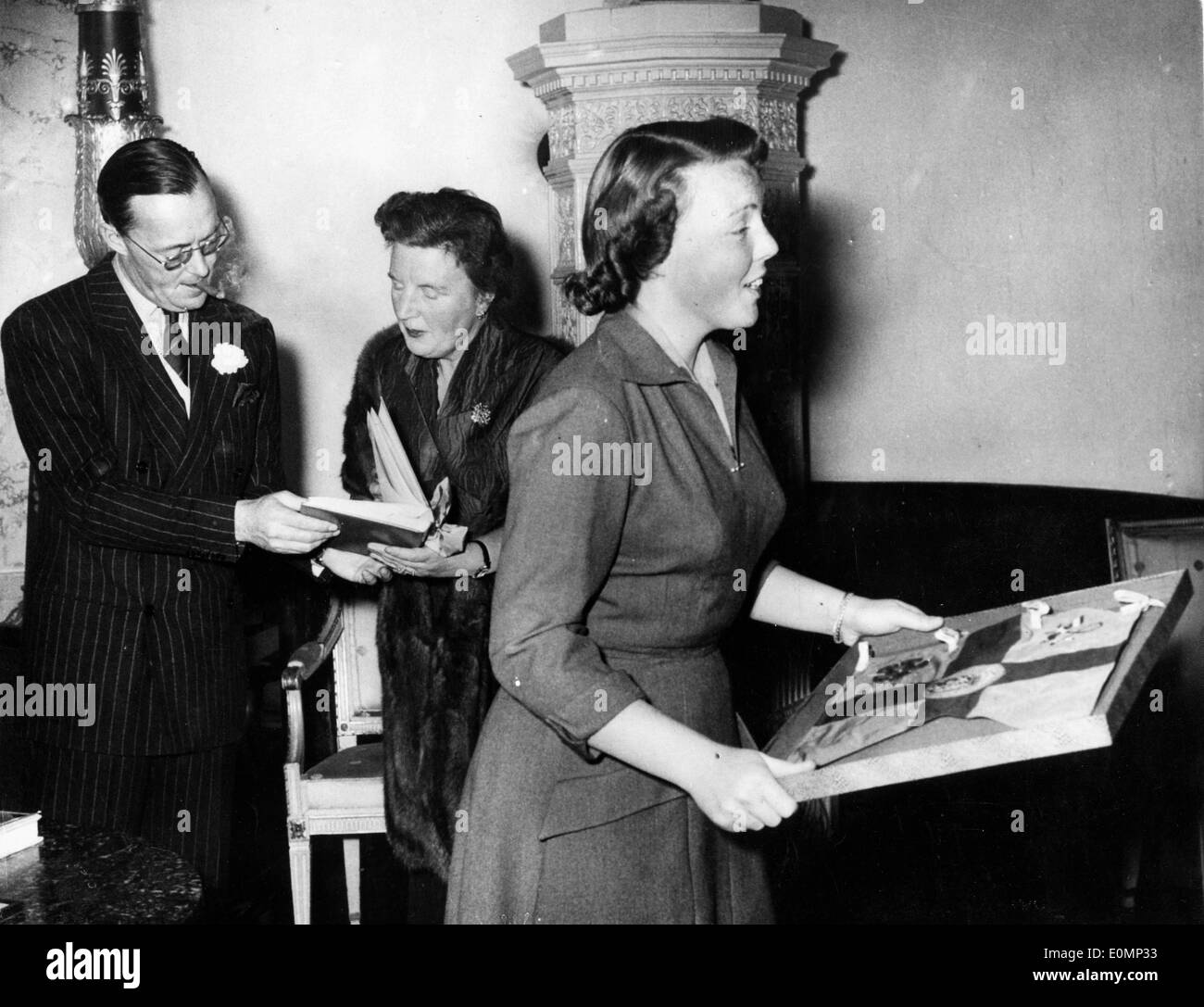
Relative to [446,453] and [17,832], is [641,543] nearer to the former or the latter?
[17,832]

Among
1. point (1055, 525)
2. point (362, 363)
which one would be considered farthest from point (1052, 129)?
point (362, 363)

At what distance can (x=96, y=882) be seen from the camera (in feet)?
5.53

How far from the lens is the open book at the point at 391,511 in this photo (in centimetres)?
227

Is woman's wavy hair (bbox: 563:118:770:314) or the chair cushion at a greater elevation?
woman's wavy hair (bbox: 563:118:770:314)

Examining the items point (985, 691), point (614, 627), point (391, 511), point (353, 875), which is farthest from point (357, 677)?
point (985, 691)

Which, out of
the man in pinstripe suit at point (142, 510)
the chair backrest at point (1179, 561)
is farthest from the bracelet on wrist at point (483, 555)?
the chair backrest at point (1179, 561)

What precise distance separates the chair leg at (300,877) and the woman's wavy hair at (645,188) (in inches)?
72.5

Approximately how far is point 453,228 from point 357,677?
1.21 metres

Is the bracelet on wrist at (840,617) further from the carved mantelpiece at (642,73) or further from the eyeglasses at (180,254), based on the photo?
the eyeglasses at (180,254)

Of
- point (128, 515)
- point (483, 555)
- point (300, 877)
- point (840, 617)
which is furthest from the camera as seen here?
point (300, 877)

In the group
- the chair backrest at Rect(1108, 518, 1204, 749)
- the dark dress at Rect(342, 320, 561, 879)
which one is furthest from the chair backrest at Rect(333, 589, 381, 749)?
the chair backrest at Rect(1108, 518, 1204, 749)

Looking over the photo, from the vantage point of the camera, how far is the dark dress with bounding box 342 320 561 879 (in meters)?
2.76

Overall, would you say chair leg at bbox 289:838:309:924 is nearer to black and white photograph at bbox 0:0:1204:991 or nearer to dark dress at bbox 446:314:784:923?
black and white photograph at bbox 0:0:1204:991

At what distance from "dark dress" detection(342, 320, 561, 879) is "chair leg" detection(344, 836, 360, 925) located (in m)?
0.33
